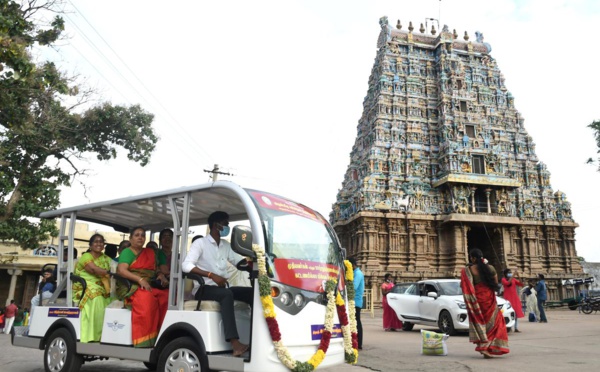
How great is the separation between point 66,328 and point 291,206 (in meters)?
3.60

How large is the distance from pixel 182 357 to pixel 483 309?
5.23 meters

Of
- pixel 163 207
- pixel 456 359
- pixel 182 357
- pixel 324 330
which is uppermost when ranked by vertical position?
pixel 163 207

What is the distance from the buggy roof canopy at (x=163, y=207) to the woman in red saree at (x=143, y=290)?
0.51 m

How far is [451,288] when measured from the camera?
42.7 ft

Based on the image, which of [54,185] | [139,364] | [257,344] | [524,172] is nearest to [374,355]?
[139,364]

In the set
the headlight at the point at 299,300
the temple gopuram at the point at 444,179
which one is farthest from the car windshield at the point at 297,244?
the temple gopuram at the point at 444,179

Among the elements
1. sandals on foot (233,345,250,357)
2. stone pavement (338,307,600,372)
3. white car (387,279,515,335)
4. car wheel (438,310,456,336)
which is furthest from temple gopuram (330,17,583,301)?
sandals on foot (233,345,250,357)

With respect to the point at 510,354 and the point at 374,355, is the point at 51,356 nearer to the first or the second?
the point at 374,355

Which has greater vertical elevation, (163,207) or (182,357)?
(163,207)

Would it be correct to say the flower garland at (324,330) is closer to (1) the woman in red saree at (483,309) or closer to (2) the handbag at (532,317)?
(1) the woman in red saree at (483,309)

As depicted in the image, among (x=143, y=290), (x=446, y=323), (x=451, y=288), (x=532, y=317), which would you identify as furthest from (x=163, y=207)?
(x=532, y=317)

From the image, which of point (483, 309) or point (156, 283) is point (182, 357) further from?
point (483, 309)

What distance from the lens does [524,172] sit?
33688 mm

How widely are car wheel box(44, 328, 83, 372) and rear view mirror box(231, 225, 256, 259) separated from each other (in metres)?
3.15
